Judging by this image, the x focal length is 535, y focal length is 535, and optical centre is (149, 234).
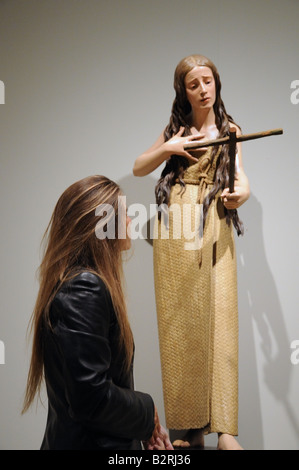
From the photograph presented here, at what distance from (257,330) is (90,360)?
1308 mm

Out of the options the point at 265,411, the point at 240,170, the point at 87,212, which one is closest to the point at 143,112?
the point at 240,170

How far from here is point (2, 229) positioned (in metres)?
2.42

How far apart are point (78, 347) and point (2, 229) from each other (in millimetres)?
1384

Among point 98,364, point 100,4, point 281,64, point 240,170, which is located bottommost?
point 98,364

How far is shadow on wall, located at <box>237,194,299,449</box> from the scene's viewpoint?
89.1 inches

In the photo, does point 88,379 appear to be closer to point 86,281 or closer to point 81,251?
point 86,281

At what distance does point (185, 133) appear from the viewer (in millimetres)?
1972

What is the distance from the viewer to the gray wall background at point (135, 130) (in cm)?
233

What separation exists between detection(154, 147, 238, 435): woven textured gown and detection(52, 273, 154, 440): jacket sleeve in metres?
0.56

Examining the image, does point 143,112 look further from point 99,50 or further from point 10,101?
point 10,101
